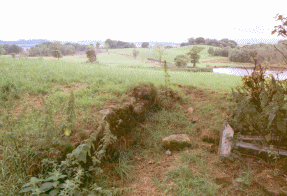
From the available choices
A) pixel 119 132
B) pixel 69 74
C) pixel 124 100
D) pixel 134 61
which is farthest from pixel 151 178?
pixel 134 61

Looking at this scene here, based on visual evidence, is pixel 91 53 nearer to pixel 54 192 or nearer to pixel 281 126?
pixel 54 192

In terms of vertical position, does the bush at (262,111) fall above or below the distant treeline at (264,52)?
below

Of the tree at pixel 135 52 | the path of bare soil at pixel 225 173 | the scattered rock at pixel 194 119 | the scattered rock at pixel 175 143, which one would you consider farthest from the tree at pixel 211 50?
the scattered rock at pixel 175 143

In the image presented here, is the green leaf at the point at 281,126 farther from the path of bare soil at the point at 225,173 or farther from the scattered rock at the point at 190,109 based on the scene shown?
the scattered rock at the point at 190,109

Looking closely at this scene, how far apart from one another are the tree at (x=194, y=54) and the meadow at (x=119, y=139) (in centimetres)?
695

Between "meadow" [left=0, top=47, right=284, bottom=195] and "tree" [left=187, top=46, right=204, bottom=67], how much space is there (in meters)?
6.95

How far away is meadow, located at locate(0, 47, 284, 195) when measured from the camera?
2441mm

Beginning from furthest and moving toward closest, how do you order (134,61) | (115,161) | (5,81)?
(134,61) < (5,81) < (115,161)

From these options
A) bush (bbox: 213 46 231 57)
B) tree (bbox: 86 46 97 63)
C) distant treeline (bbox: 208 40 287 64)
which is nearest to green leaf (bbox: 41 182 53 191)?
distant treeline (bbox: 208 40 287 64)

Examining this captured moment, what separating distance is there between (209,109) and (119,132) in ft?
8.07

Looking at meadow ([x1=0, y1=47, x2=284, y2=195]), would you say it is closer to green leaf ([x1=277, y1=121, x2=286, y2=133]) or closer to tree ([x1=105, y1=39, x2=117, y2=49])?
green leaf ([x1=277, y1=121, x2=286, y2=133])

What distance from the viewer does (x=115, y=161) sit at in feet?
10.9

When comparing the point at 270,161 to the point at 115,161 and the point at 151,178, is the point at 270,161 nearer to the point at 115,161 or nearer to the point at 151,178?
the point at 151,178

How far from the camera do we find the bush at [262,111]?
2688 millimetres
